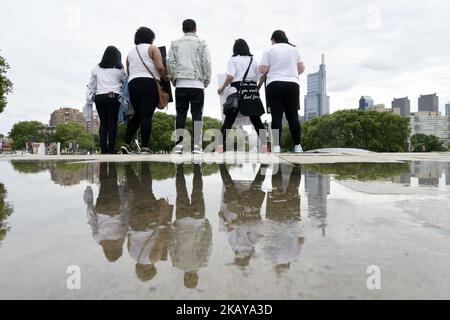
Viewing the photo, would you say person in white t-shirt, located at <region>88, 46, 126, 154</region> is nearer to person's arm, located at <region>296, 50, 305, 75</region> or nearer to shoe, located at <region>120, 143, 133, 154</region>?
shoe, located at <region>120, 143, 133, 154</region>

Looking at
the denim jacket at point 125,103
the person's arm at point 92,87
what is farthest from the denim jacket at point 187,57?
the person's arm at point 92,87

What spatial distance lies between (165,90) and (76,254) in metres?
5.92

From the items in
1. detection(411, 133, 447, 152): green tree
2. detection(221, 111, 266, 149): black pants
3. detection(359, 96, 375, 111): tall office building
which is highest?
detection(359, 96, 375, 111): tall office building

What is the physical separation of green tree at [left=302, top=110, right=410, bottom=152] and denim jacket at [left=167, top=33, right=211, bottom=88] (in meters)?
54.0

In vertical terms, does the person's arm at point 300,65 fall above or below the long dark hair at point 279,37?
below

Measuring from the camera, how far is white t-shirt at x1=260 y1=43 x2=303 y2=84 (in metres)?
6.05

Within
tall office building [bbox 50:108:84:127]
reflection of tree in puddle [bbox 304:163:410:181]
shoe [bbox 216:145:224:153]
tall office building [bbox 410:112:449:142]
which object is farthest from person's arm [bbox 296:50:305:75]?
tall office building [bbox 410:112:449:142]

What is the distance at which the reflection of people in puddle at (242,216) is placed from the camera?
3.41ft

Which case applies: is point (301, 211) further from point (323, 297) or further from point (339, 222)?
point (323, 297)

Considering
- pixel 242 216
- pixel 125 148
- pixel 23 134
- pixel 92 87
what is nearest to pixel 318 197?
pixel 242 216

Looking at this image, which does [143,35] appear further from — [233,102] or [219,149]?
[219,149]

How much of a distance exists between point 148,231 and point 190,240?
7.1 inches

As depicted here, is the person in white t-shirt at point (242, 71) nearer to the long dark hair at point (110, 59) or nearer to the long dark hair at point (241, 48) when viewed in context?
the long dark hair at point (241, 48)

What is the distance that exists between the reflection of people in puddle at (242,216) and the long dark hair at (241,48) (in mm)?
4840
